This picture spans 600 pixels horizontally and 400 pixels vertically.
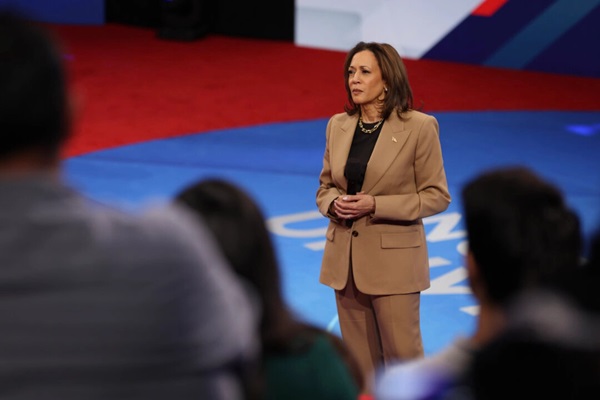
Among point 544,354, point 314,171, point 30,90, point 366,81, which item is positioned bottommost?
point 314,171

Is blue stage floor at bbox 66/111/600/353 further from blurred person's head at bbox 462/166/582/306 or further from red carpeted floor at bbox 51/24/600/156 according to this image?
blurred person's head at bbox 462/166/582/306

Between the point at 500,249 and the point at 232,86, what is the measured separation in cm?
899

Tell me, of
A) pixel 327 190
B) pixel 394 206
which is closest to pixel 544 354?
pixel 394 206

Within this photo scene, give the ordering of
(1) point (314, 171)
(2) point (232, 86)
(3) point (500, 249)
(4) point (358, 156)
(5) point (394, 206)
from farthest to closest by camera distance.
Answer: (2) point (232, 86), (1) point (314, 171), (4) point (358, 156), (5) point (394, 206), (3) point (500, 249)

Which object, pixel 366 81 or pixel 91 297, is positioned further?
pixel 366 81

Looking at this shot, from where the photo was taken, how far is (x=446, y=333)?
502 cm

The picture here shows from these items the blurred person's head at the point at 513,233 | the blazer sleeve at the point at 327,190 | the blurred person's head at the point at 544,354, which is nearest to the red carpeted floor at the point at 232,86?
the blazer sleeve at the point at 327,190

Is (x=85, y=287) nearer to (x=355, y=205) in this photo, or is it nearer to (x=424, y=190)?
(x=355, y=205)

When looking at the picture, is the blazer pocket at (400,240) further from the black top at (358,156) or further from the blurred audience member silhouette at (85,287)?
the blurred audience member silhouette at (85,287)

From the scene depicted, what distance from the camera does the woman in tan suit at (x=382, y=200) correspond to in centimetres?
396

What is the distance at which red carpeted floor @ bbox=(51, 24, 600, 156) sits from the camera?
9250 mm

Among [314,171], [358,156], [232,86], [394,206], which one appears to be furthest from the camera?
[232,86]

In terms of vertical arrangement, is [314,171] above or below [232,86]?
below

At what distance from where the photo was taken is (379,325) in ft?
13.3
